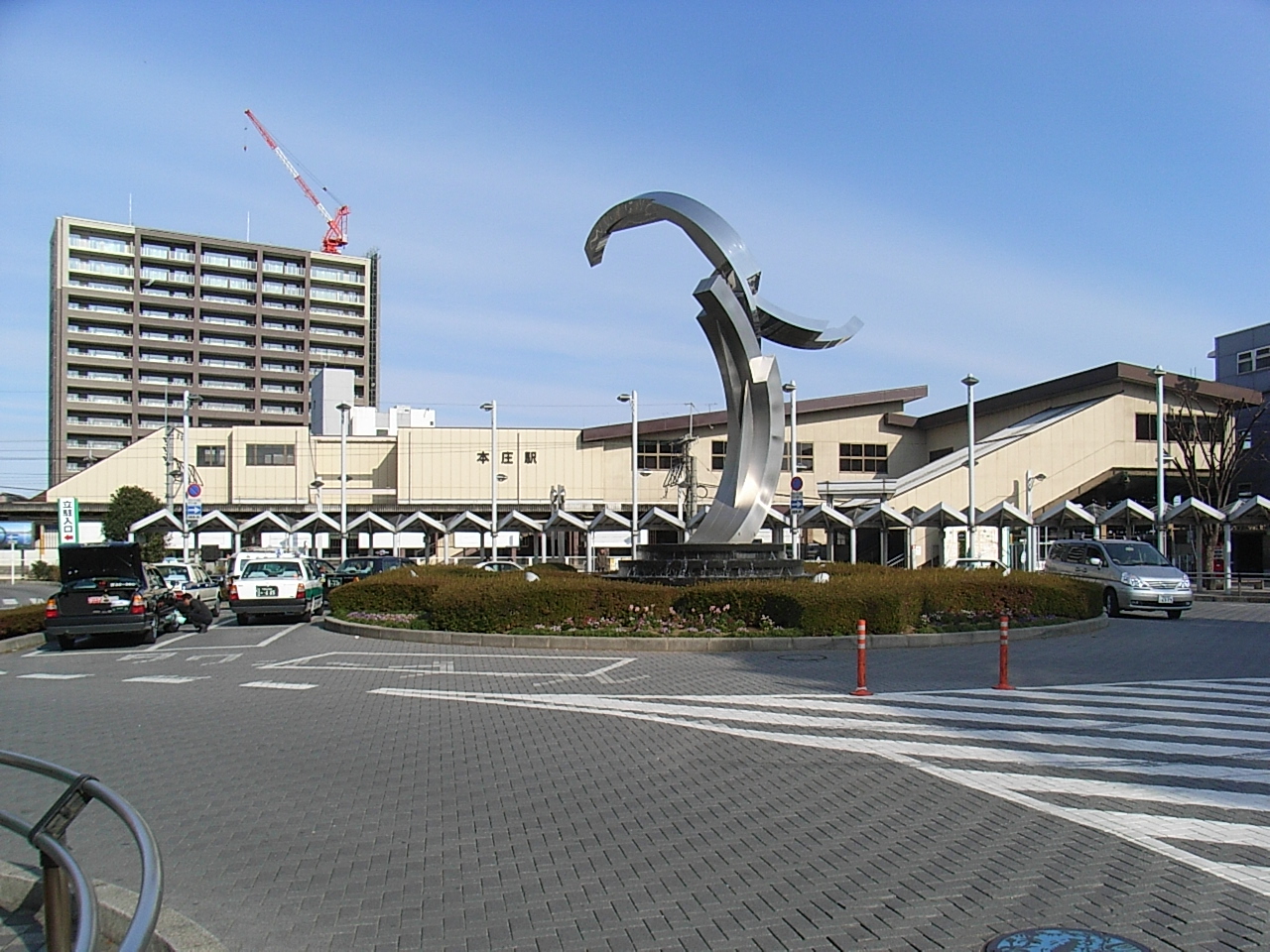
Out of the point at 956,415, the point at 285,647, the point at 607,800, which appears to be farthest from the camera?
the point at 956,415

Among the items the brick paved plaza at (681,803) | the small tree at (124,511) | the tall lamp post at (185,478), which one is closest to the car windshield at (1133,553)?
the brick paved plaza at (681,803)

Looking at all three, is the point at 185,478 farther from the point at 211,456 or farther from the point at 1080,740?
the point at 1080,740

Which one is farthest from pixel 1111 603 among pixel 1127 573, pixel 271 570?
pixel 271 570

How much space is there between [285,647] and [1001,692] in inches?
502

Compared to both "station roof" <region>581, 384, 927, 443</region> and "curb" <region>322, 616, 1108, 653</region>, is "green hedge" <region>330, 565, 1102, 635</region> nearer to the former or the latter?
"curb" <region>322, 616, 1108, 653</region>

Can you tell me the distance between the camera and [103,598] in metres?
19.3

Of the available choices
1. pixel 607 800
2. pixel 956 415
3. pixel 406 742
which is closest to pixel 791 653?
pixel 406 742

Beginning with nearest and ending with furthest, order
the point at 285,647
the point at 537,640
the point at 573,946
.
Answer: the point at 573,946
the point at 537,640
the point at 285,647

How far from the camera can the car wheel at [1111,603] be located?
24.9 metres

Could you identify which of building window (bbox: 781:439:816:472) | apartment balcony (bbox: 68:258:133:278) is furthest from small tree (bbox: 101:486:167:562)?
apartment balcony (bbox: 68:258:133:278)

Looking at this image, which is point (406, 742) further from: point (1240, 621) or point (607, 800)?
point (1240, 621)

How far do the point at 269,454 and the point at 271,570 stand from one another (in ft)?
127

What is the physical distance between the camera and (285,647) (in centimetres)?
1903

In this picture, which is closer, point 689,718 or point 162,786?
point 162,786
